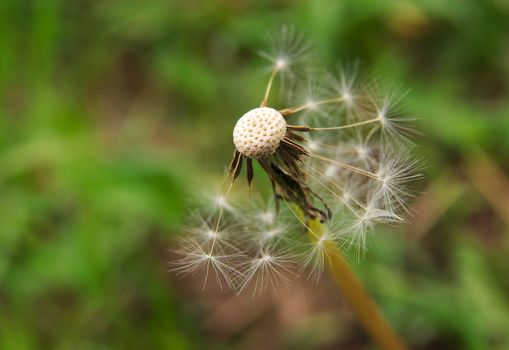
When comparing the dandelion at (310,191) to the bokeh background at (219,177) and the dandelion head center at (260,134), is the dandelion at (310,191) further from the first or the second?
the bokeh background at (219,177)

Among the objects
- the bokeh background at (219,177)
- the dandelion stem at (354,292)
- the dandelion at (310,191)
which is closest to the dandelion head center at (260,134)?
the dandelion at (310,191)

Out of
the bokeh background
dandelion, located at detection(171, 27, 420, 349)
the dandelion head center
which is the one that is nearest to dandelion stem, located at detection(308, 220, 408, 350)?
dandelion, located at detection(171, 27, 420, 349)

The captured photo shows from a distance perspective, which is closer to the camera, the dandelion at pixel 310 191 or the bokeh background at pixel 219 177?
the dandelion at pixel 310 191

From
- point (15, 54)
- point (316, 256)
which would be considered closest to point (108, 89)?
point (15, 54)


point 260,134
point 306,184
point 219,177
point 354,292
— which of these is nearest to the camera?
point 260,134

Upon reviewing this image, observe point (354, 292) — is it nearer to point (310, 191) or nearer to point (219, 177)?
point (310, 191)

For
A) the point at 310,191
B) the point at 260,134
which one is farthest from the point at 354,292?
the point at 260,134

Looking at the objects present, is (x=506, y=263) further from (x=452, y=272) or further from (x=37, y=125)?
(x=37, y=125)
